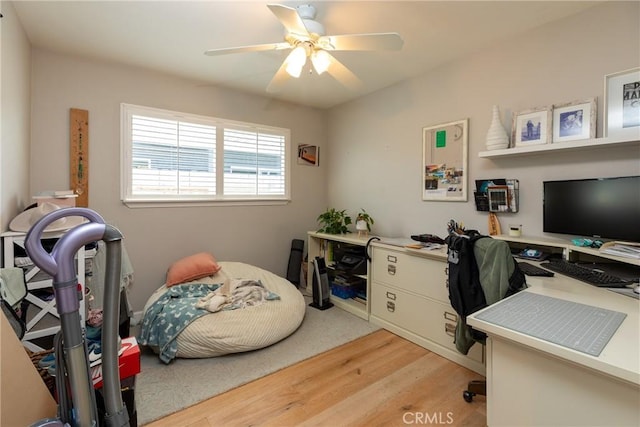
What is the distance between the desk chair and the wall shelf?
3.00 ft

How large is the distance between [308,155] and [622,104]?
10.3ft

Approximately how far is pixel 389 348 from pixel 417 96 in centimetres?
249

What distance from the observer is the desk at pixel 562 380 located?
85 cm

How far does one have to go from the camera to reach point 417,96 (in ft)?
10.3

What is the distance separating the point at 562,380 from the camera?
97 cm

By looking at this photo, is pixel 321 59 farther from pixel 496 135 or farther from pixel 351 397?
pixel 351 397

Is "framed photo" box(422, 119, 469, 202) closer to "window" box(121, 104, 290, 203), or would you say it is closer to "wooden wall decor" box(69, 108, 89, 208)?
"window" box(121, 104, 290, 203)

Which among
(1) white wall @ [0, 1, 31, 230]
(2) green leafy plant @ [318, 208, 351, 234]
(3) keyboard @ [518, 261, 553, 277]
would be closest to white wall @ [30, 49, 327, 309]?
(1) white wall @ [0, 1, 31, 230]

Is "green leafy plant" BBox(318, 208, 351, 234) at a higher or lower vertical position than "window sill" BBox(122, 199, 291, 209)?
lower

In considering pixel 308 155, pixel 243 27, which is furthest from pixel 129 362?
pixel 308 155

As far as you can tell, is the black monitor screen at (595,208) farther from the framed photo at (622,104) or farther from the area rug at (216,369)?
the area rug at (216,369)

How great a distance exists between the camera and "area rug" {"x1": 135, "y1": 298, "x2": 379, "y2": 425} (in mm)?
1812

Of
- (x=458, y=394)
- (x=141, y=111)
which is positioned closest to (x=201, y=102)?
(x=141, y=111)

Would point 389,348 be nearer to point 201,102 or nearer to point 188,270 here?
point 188,270
